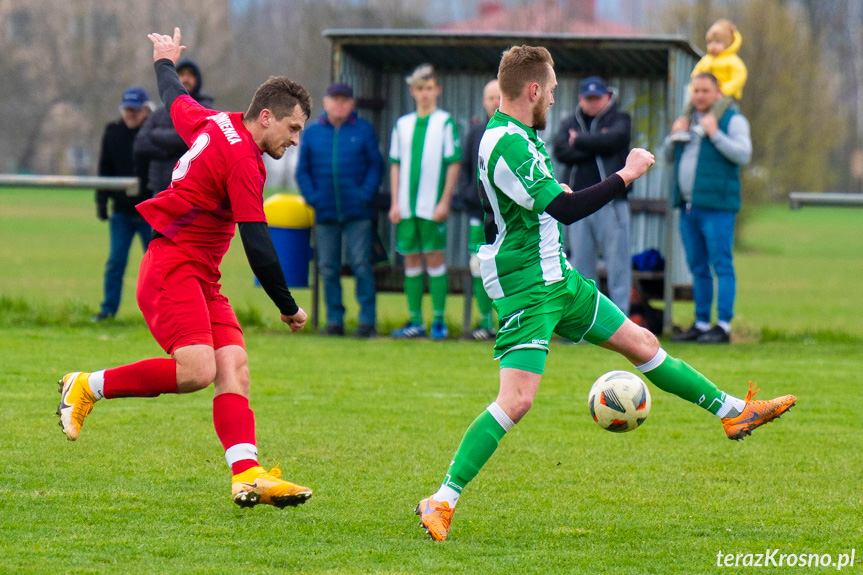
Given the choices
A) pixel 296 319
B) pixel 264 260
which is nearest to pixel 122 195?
pixel 296 319

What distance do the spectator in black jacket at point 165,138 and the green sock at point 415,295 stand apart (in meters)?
2.53

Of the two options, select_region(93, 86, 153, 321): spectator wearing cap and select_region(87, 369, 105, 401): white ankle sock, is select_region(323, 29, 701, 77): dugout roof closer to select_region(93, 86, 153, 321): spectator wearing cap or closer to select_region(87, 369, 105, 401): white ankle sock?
select_region(93, 86, 153, 321): spectator wearing cap

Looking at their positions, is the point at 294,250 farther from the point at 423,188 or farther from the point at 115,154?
the point at 115,154

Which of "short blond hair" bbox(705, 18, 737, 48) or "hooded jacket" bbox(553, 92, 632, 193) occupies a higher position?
"short blond hair" bbox(705, 18, 737, 48)

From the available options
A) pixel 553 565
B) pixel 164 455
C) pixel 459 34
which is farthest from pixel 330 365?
pixel 553 565

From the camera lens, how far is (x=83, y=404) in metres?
5.12

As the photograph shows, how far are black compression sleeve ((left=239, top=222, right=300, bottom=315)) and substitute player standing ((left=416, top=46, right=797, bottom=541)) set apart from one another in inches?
35.3

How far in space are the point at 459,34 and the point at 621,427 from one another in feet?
23.7

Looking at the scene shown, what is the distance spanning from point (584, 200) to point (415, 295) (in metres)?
6.81

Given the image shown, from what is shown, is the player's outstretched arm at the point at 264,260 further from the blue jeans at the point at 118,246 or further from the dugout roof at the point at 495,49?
the dugout roof at the point at 495,49

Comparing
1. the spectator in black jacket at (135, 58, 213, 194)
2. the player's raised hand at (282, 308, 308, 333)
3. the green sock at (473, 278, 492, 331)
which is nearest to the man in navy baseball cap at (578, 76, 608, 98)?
the green sock at (473, 278, 492, 331)

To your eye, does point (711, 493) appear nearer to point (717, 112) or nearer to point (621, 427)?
point (621, 427)

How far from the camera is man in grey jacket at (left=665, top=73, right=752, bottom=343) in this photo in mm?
10758

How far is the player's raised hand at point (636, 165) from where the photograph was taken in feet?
15.5
